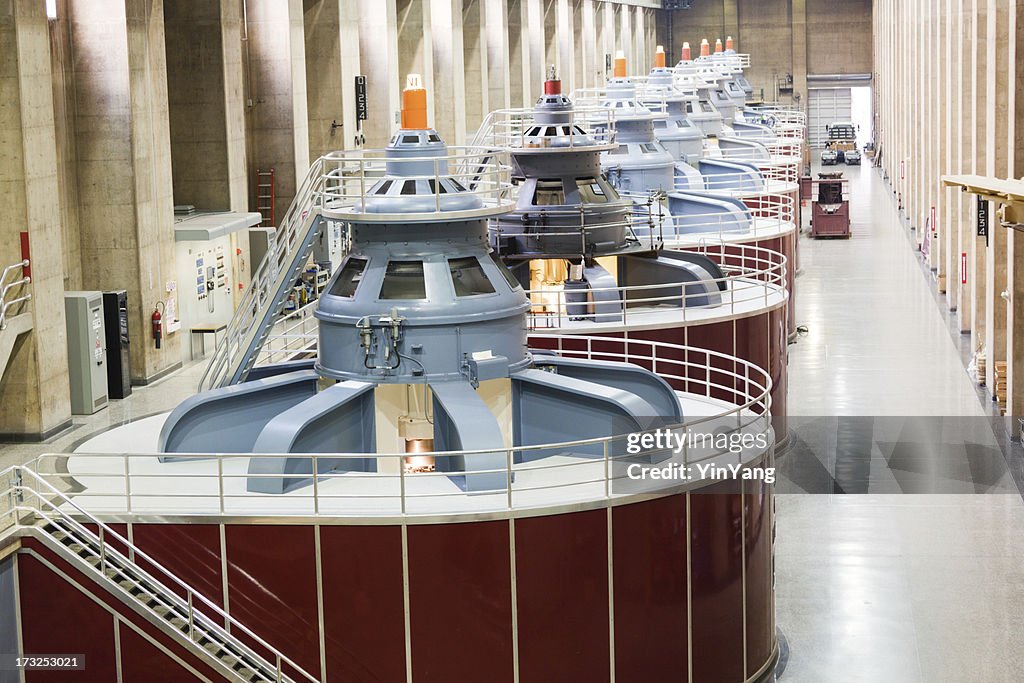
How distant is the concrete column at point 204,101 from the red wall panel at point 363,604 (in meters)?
19.0

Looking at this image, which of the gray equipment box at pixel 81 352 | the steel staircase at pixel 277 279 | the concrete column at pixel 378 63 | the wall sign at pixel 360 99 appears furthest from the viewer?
the concrete column at pixel 378 63

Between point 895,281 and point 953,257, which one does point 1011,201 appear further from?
point 895,281

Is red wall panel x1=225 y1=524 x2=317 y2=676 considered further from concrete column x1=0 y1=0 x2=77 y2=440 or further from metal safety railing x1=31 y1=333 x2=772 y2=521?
concrete column x1=0 y1=0 x2=77 y2=440

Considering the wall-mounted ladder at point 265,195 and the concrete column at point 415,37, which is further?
the concrete column at point 415,37

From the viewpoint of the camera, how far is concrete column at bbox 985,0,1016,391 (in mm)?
25562

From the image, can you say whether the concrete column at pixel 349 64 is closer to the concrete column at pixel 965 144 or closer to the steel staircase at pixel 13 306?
the concrete column at pixel 965 144

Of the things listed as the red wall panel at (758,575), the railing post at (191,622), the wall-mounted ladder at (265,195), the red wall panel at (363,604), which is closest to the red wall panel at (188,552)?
the railing post at (191,622)

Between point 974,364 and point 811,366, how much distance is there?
11.3ft

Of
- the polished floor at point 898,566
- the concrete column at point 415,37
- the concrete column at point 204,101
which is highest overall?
the concrete column at point 415,37

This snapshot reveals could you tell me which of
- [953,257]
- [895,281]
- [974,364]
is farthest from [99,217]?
[895,281]

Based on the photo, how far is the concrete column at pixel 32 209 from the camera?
22.3m

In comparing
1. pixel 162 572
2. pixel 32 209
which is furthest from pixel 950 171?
pixel 162 572

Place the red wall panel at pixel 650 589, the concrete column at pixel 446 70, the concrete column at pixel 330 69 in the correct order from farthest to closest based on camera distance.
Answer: the concrete column at pixel 446 70 → the concrete column at pixel 330 69 → the red wall panel at pixel 650 589

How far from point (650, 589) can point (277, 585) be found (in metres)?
3.37
